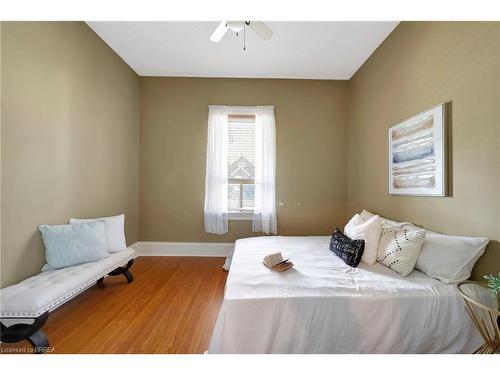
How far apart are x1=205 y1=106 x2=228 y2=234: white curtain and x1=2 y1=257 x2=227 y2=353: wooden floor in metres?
0.89

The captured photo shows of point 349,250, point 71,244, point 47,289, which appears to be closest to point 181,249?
point 71,244

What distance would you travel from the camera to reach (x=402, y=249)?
1.76 metres

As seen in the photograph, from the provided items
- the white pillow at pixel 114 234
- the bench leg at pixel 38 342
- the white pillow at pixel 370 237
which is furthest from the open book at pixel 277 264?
the white pillow at pixel 114 234

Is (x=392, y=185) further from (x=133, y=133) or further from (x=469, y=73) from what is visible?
(x=133, y=133)

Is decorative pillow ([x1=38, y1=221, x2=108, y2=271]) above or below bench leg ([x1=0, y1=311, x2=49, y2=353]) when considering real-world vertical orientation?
above

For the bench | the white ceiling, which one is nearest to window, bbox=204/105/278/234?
the white ceiling

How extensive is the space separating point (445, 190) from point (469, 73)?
2.91 feet

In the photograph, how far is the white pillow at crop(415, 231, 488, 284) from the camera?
1502mm

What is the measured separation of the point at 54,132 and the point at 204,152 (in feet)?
6.33

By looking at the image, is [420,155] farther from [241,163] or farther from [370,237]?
[241,163]

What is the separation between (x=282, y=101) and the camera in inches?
145

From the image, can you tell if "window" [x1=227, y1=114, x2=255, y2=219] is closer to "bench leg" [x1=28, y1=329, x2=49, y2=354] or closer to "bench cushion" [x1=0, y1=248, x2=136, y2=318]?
"bench cushion" [x1=0, y1=248, x2=136, y2=318]
